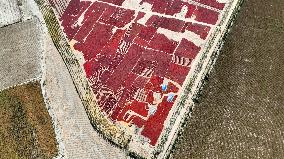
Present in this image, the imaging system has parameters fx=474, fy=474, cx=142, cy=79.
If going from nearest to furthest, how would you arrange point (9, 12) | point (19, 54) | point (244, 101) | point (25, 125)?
point (25, 125) < point (244, 101) < point (19, 54) < point (9, 12)

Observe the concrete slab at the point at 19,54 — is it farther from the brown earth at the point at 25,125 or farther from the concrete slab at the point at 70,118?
the brown earth at the point at 25,125

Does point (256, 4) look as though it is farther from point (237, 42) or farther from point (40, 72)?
point (40, 72)

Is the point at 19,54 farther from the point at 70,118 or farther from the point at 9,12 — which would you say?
the point at 70,118

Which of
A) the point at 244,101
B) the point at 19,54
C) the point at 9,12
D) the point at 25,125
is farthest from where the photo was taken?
the point at 9,12

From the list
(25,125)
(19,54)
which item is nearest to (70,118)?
(25,125)

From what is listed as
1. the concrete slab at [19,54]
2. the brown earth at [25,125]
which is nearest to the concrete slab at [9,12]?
the concrete slab at [19,54]

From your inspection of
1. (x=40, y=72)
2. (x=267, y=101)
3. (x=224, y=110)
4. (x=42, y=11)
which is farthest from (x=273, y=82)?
(x=42, y=11)
